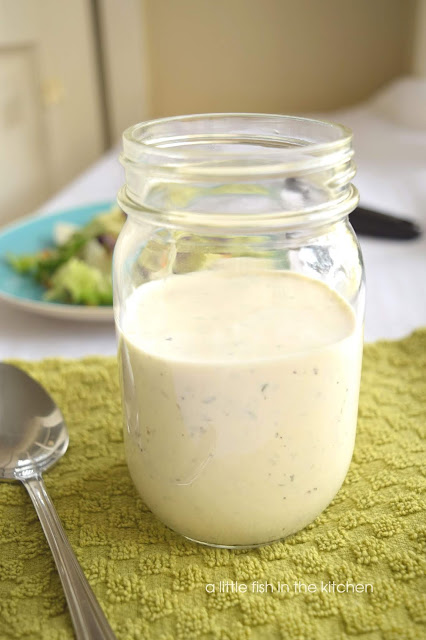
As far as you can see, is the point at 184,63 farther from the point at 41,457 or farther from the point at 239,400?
the point at 239,400

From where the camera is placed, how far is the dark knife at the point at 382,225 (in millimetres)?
1178

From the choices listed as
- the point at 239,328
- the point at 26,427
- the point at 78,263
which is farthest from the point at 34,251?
the point at 239,328

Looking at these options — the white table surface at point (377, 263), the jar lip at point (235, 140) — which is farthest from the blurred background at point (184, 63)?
the jar lip at point (235, 140)

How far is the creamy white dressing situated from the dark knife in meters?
0.70

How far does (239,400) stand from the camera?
46cm

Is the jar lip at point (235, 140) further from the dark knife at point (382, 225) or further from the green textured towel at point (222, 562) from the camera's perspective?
the dark knife at point (382, 225)

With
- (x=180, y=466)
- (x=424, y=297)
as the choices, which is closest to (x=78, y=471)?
(x=180, y=466)

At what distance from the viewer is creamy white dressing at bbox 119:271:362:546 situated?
0.46 metres

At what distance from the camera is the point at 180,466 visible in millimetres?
492

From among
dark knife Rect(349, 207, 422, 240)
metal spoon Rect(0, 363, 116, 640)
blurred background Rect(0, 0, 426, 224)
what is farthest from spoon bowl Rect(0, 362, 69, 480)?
blurred background Rect(0, 0, 426, 224)

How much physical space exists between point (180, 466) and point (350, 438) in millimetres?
146

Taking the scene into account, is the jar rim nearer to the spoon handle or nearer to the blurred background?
the spoon handle

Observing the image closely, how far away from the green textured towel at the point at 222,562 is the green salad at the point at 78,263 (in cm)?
32

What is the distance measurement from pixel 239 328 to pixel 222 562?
7.1 inches
